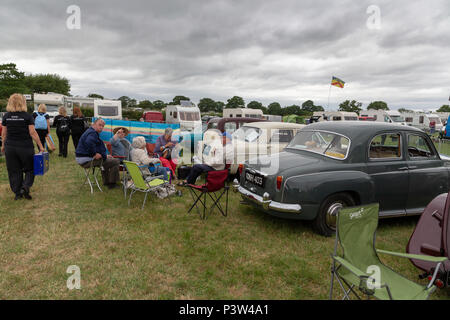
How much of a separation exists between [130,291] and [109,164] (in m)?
4.24

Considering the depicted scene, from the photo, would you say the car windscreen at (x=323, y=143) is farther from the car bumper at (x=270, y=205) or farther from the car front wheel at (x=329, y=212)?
the car bumper at (x=270, y=205)

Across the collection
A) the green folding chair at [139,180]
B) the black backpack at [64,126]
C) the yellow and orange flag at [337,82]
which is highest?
the yellow and orange flag at [337,82]

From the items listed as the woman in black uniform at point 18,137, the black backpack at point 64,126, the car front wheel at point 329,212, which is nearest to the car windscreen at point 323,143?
the car front wheel at point 329,212

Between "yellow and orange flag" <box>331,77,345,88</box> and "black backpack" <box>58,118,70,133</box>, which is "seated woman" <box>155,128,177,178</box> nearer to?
"black backpack" <box>58,118,70,133</box>

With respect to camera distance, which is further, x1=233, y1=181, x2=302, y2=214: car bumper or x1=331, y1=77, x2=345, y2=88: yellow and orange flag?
x1=331, y1=77, x2=345, y2=88: yellow and orange flag

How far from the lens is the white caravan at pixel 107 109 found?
18.7 meters

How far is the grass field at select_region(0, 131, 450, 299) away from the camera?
10.4ft

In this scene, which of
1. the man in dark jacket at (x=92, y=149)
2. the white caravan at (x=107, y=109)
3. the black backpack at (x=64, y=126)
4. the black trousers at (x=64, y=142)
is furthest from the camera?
the white caravan at (x=107, y=109)

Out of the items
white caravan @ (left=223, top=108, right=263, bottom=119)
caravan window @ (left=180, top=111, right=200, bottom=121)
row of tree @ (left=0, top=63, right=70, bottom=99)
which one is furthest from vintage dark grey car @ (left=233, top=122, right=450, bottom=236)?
row of tree @ (left=0, top=63, right=70, bottom=99)

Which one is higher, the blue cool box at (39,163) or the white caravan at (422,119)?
the white caravan at (422,119)

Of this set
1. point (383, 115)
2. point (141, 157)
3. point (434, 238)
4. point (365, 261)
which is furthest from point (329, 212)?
point (383, 115)

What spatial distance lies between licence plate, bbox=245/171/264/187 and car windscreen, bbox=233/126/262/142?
2407mm
